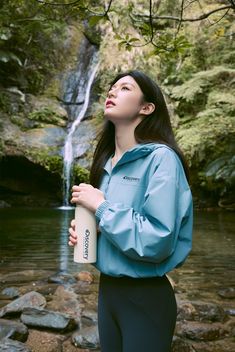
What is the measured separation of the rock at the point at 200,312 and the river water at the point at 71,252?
1.84ft

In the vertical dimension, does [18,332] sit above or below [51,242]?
above

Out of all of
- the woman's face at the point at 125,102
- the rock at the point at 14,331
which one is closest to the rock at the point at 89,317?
A: the rock at the point at 14,331

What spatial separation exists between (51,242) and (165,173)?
6990mm

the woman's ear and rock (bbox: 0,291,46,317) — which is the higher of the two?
the woman's ear

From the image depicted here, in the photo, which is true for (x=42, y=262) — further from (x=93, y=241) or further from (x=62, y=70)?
(x=62, y=70)

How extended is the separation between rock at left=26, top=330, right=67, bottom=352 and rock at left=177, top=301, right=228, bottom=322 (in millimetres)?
1252

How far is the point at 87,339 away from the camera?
3414mm

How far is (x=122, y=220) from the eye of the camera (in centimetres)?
144

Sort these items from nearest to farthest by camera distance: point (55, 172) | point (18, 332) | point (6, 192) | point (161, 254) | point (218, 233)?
point (161, 254)
point (18, 332)
point (218, 233)
point (55, 172)
point (6, 192)

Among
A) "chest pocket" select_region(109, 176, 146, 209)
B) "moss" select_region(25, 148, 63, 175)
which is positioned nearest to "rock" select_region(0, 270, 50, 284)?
"chest pocket" select_region(109, 176, 146, 209)

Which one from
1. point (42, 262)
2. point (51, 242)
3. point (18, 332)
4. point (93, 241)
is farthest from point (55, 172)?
point (93, 241)

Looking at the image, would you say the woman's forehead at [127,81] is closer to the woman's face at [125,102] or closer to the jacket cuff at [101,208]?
the woman's face at [125,102]

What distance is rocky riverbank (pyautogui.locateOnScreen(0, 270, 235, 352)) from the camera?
337cm

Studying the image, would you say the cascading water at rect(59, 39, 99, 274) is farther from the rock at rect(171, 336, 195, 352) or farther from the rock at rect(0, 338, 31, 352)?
the rock at rect(171, 336, 195, 352)
